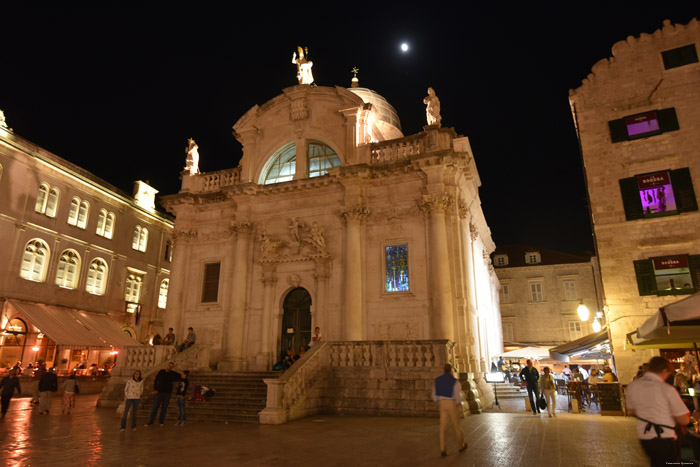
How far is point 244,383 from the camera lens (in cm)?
1656

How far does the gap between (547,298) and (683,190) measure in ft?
89.7

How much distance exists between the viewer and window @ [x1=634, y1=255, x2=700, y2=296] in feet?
52.0

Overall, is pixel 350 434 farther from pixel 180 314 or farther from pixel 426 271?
pixel 180 314

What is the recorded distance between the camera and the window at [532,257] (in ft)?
147

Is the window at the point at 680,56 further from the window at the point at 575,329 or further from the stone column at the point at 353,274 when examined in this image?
the window at the point at 575,329

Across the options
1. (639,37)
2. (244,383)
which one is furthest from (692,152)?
(244,383)

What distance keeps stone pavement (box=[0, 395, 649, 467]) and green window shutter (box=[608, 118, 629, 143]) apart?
1081cm

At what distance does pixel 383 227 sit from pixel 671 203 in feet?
36.1

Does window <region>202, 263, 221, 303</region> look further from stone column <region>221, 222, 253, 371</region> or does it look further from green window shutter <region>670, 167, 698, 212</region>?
green window shutter <region>670, 167, 698, 212</region>

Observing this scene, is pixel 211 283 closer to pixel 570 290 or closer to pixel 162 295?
pixel 162 295

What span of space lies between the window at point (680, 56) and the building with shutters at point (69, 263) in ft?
93.5

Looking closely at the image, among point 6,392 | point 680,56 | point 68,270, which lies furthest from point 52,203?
point 680,56

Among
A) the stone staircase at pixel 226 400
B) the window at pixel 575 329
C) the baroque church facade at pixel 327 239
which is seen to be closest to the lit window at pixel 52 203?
the baroque church facade at pixel 327 239

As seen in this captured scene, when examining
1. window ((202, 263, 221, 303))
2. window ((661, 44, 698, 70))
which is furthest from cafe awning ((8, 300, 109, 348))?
window ((661, 44, 698, 70))
